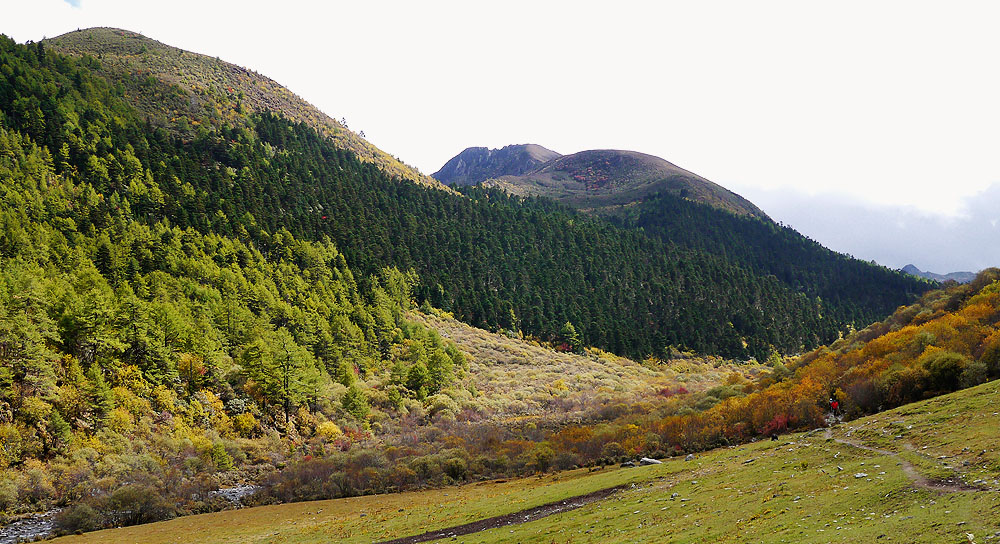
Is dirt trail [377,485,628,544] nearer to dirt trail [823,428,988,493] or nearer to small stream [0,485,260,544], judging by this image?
dirt trail [823,428,988,493]

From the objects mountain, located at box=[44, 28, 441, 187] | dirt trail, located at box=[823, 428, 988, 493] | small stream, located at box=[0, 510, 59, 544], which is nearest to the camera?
dirt trail, located at box=[823, 428, 988, 493]

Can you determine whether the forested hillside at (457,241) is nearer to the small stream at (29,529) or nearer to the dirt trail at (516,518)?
the small stream at (29,529)

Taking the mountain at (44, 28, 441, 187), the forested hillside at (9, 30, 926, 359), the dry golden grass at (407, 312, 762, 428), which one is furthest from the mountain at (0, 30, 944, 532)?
the mountain at (44, 28, 441, 187)

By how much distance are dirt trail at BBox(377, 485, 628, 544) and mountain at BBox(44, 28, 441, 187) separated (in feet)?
420

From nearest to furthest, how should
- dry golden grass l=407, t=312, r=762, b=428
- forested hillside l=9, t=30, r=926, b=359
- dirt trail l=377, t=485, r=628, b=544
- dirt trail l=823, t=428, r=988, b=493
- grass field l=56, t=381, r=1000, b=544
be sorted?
grass field l=56, t=381, r=1000, b=544, dirt trail l=823, t=428, r=988, b=493, dirt trail l=377, t=485, r=628, b=544, dry golden grass l=407, t=312, r=762, b=428, forested hillside l=9, t=30, r=926, b=359

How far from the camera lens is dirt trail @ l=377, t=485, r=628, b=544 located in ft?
81.9

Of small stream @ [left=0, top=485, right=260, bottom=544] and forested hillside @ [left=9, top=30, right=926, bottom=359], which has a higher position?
forested hillside @ [left=9, top=30, right=926, bottom=359]

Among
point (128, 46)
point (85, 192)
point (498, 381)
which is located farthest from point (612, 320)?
point (128, 46)

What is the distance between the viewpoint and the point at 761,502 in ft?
60.7

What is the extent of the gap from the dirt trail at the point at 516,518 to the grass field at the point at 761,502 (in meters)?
1.02

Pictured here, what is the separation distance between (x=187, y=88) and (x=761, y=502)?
171666 millimetres

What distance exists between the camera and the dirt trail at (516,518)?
25.0 m

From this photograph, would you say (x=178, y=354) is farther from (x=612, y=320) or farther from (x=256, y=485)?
(x=612, y=320)

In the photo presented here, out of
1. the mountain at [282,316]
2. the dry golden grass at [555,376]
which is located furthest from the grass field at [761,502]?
the dry golden grass at [555,376]
